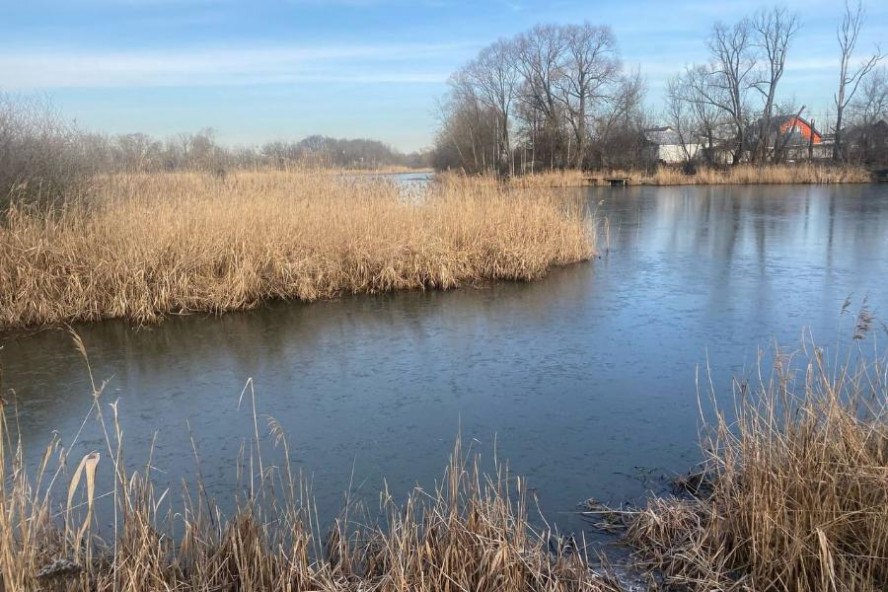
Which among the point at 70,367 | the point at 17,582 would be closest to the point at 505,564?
the point at 17,582

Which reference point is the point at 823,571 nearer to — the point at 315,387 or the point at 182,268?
the point at 315,387

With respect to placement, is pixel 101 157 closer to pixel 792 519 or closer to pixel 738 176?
pixel 792 519

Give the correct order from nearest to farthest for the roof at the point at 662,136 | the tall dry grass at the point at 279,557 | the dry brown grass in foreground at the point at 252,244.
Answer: the tall dry grass at the point at 279,557 → the dry brown grass in foreground at the point at 252,244 → the roof at the point at 662,136

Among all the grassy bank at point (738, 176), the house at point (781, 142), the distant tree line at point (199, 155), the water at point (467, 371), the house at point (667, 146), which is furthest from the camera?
the house at point (667, 146)

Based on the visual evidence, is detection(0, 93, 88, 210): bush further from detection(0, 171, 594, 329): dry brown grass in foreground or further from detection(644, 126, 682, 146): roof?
detection(644, 126, 682, 146): roof

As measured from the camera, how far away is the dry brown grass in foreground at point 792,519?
2.07 metres

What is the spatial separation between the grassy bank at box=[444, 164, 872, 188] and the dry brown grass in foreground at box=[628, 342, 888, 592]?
60.7ft

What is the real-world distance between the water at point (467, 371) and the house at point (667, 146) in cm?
2243

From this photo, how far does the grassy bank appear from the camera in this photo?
22.0 metres

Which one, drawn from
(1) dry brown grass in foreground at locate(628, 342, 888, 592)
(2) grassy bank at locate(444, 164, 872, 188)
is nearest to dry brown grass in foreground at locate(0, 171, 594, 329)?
(1) dry brown grass in foreground at locate(628, 342, 888, 592)

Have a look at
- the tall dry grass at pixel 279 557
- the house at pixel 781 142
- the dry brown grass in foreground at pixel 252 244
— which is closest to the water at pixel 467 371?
the dry brown grass in foreground at pixel 252 244

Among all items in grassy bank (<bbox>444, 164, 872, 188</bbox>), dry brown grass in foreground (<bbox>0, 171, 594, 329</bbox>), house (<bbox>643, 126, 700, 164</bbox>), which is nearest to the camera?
dry brown grass in foreground (<bbox>0, 171, 594, 329</bbox>)

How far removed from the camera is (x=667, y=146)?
33.9 metres

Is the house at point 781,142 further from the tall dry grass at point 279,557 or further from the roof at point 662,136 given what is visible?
the tall dry grass at point 279,557
